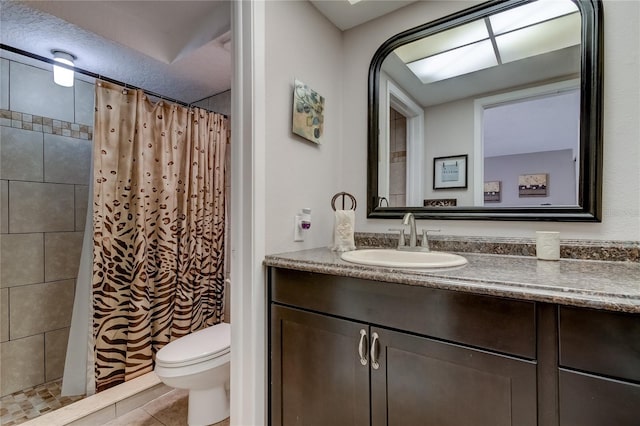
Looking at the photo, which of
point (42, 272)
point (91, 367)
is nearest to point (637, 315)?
point (91, 367)

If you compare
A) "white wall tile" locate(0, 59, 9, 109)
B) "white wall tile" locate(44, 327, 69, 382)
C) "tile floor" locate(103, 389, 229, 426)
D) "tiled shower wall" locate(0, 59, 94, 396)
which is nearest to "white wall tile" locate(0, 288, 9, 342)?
"tiled shower wall" locate(0, 59, 94, 396)

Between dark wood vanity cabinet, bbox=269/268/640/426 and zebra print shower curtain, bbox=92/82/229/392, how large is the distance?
1172mm

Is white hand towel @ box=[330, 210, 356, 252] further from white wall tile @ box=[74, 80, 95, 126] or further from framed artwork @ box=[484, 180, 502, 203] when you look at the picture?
white wall tile @ box=[74, 80, 95, 126]

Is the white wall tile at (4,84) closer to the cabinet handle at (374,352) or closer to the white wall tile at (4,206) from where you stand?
the white wall tile at (4,206)

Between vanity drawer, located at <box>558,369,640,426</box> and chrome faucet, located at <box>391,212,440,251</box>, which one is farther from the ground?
chrome faucet, located at <box>391,212,440,251</box>

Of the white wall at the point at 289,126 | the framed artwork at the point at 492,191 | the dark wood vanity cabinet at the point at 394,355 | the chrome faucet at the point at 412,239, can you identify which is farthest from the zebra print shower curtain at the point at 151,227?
Result: the framed artwork at the point at 492,191

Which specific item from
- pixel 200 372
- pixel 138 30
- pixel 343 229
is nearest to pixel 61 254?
pixel 200 372

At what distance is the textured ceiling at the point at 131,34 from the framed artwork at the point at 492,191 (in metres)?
1.55

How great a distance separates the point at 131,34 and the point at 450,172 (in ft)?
6.16


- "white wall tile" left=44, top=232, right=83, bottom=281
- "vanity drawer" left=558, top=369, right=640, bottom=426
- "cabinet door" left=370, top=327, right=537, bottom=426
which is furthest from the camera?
"white wall tile" left=44, top=232, right=83, bottom=281

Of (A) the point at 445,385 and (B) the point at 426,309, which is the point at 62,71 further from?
(A) the point at 445,385

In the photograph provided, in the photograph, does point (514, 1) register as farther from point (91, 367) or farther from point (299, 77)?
point (91, 367)

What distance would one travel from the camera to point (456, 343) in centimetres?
81

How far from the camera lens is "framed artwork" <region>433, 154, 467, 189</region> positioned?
1.39 metres
